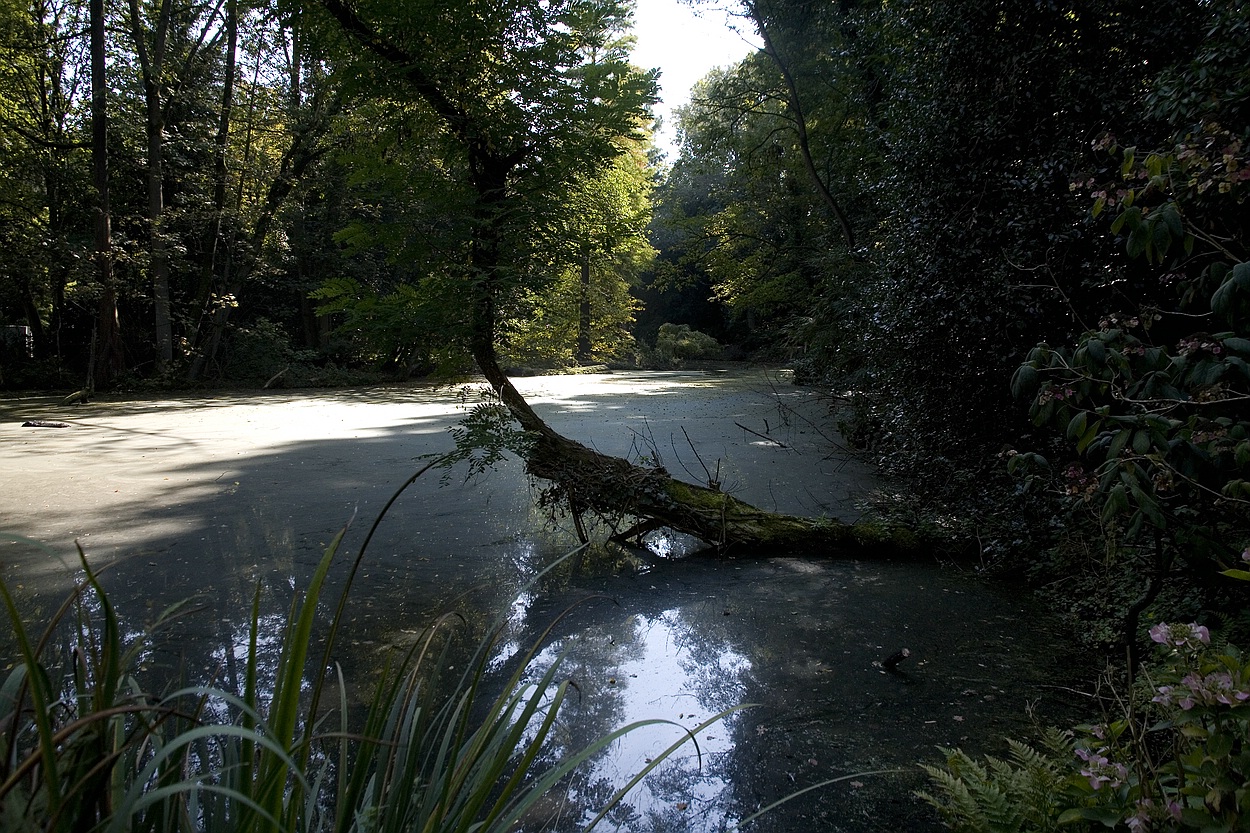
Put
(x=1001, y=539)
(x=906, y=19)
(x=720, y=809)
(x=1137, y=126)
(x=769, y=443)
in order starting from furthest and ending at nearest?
1. (x=769, y=443)
2. (x=906, y=19)
3. (x=1001, y=539)
4. (x=1137, y=126)
5. (x=720, y=809)

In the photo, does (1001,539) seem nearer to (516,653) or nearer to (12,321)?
(516,653)

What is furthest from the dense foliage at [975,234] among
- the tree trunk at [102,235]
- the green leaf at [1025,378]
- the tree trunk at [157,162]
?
the tree trunk at [157,162]

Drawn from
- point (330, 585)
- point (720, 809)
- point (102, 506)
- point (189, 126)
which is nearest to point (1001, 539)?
point (720, 809)

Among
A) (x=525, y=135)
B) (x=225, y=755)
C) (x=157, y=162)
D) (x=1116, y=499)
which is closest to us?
(x=225, y=755)

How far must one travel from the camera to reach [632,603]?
10.2ft

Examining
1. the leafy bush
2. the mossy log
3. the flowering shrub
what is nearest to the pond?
the mossy log

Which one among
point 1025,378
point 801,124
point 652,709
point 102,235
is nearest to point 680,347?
point 102,235

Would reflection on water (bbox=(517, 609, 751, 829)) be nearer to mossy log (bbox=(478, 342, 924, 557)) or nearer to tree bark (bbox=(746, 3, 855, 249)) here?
mossy log (bbox=(478, 342, 924, 557))

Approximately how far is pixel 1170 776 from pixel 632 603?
2163 millimetres

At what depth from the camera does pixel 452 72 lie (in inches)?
141

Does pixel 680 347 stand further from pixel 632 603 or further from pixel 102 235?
pixel 632 603

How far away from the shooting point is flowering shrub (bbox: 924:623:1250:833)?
3.11 ft

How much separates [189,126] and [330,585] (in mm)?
12740

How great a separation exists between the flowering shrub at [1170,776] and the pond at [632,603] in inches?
10.5
